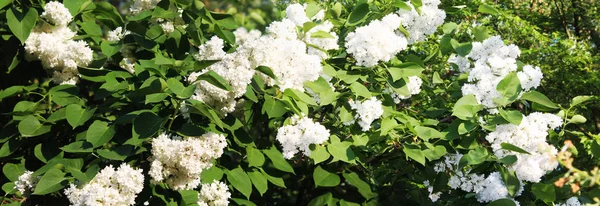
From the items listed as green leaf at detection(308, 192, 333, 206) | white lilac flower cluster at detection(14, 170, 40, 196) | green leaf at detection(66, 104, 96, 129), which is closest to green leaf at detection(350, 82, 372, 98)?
green leaf at detection(308, 192, 333, 206)

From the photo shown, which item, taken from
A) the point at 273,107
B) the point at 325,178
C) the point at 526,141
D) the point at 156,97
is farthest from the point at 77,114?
the point at 526,141

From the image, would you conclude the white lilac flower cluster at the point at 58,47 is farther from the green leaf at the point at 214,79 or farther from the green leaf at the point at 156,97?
the green leaf at the point at 214,79

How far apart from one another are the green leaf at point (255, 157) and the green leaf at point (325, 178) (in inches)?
11.8

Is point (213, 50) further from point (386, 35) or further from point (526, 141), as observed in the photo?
point (526, 141)

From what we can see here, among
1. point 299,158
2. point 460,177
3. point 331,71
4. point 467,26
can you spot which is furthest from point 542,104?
point 467,26

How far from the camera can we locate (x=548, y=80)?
25.0 ft

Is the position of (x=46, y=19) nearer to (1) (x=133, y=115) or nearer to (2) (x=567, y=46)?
(1) (x=133, y=115)

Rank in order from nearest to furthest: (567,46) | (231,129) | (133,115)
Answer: (133,115) < (231,129) < (567,46)

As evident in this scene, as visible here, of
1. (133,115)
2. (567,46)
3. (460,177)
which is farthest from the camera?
(567,46)

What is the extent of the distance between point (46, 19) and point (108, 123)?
0.76m

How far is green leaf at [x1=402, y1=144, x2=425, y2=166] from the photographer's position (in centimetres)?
306

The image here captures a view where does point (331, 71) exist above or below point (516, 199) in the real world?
above

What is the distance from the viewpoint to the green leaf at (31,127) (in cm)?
308

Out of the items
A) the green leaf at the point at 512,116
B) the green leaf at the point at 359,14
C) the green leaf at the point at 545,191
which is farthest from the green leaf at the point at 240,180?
the green leaf at the point at 545,191
